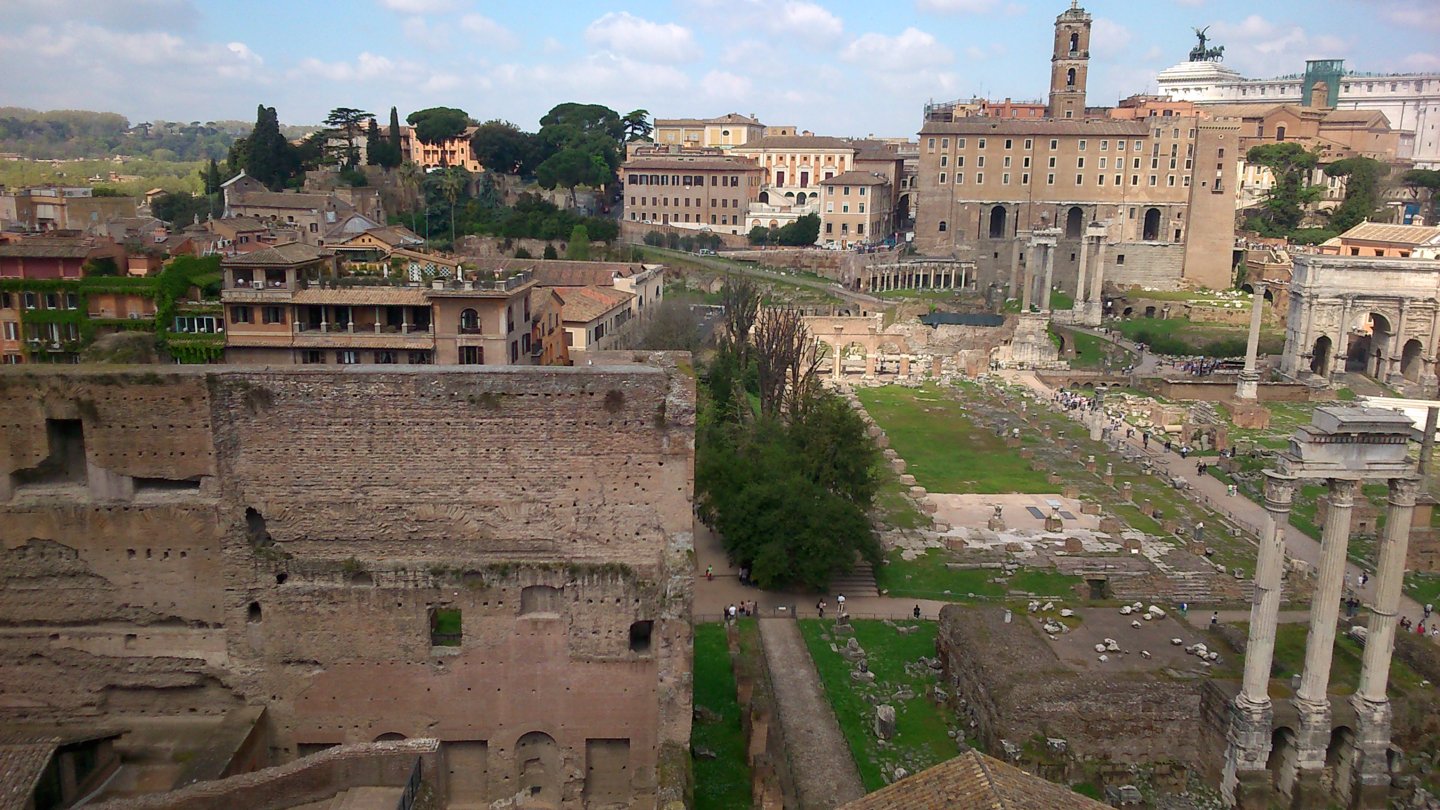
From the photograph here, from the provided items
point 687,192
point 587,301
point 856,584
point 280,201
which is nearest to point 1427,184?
point 687,192

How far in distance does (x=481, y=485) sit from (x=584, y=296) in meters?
33.4

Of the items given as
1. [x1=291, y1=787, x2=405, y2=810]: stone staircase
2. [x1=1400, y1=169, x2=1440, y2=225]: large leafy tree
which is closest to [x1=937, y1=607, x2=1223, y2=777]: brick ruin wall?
[x1=291, y1=787, x2=405, y2=810]: stone staircase

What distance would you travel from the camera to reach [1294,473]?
18953 mm

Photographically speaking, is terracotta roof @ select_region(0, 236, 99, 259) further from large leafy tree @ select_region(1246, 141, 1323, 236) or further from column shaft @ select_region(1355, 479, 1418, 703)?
large leafy tree @ select_region(1246, 141, 1323, 236)

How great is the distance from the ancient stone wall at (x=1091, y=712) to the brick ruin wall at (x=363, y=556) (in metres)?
7.35

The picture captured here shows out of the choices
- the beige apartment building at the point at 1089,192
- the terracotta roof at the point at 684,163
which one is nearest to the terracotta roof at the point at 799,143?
the terracotta roof at the point at 684,163

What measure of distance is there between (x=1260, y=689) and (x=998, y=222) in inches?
2916

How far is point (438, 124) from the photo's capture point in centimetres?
9394

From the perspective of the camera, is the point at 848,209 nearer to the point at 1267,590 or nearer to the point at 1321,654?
the point at 1267,590

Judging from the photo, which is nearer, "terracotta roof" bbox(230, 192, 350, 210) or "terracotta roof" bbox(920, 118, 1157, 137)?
"terracotta roof" bbox(230, 192, 350, 210)

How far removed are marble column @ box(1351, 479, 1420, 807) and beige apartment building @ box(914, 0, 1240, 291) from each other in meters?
63.3

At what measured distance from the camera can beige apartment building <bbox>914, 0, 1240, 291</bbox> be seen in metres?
81.9

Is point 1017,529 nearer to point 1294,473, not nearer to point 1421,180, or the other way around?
point 1294,473

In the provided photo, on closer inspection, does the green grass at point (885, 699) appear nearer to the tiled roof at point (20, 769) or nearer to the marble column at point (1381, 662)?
the marble column at point (1381, 662)
